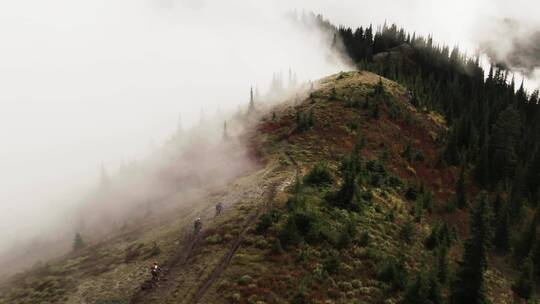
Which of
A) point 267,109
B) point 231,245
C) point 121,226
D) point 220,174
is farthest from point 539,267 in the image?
point 267,109

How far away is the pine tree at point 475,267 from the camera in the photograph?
3675 cm

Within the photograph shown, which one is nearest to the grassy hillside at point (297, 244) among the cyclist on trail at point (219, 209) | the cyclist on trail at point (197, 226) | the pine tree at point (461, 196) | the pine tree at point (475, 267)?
the cyclist on trail at point (197, 226)

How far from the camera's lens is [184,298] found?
38.9 m

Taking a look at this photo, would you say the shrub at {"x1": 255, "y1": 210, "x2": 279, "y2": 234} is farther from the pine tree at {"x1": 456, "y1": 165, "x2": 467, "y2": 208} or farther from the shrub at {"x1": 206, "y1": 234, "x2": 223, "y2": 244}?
the pine tree at {"x1": 456, "y1": 165, "x2": 467, "y2": 208}

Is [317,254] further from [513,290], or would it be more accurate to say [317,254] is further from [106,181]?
[106,181]

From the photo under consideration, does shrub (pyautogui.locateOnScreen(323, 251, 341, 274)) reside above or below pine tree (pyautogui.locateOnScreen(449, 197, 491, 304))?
below

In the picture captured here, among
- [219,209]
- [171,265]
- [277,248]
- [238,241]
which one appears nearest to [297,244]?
[277,248]

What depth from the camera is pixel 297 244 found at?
1775 inches

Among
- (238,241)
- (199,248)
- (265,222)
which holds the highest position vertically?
(265,222)

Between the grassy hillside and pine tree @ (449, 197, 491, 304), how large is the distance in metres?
2.32

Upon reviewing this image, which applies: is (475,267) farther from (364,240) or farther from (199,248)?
(199,248)

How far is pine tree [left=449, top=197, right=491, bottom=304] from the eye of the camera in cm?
3675

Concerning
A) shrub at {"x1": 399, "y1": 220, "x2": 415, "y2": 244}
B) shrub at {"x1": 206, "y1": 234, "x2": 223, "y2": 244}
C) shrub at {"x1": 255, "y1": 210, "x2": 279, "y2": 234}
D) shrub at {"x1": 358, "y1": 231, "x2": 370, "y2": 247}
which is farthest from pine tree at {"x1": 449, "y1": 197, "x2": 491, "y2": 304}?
shrub at {"x1": 206, "y1": 234, "x2": 223, "y2": 244}

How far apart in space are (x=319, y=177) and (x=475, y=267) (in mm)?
26713
